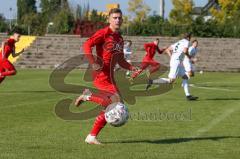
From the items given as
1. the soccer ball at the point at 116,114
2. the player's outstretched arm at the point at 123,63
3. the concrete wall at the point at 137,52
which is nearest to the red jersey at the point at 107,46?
the player's outstretched arm at the point at 123,63

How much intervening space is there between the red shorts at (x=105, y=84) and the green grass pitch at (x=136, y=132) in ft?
2.71

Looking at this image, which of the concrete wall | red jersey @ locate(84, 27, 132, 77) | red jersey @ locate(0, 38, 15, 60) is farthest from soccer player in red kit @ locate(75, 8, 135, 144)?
the concrete wall

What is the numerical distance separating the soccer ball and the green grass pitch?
1.23 feet

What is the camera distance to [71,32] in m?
53.3

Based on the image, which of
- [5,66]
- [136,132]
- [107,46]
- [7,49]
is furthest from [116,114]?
[7,49]

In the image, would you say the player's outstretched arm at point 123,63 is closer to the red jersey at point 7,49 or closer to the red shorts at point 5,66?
the red shorts at point 5,66

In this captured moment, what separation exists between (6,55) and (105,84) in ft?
37.3

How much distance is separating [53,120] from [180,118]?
2770mm

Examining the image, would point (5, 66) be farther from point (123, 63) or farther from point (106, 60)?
point (106, 60)

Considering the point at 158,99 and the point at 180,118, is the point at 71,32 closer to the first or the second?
the point at 158,99

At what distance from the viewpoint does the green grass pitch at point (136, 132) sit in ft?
29.6

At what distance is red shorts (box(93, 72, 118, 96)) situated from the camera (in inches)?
394

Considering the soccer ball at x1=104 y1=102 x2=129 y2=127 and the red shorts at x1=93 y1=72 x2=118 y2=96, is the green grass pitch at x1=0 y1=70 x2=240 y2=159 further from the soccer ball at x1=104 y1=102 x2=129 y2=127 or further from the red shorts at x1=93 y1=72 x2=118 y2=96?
the red shorts at x1=93 y1=72 x2=118 y2=96

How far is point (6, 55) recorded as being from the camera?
68.2ft
